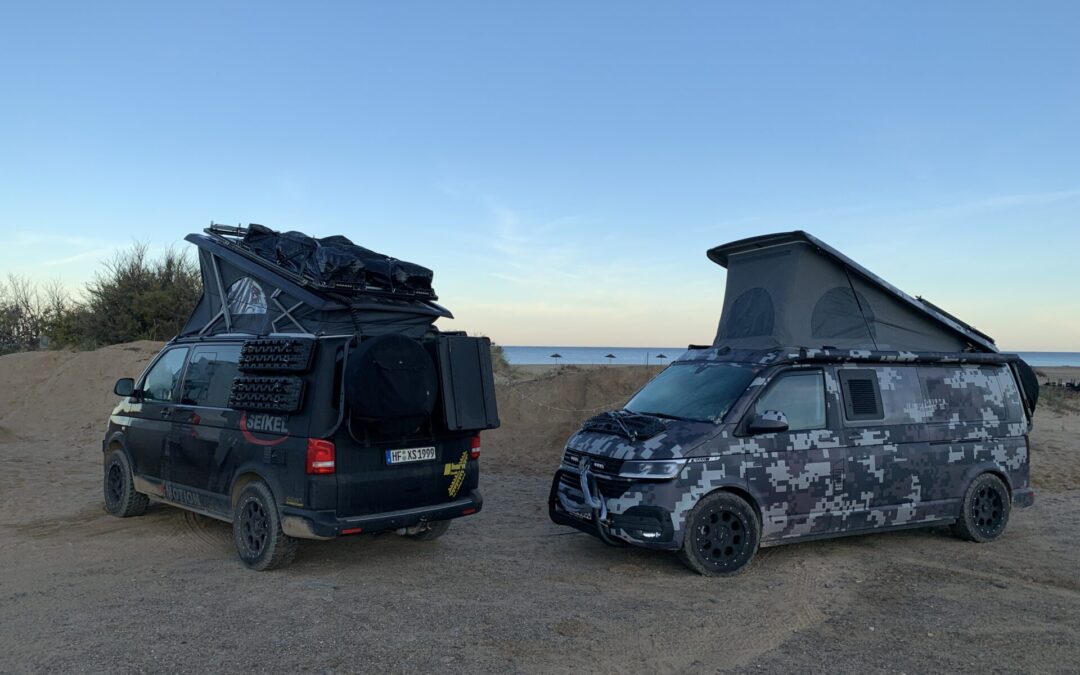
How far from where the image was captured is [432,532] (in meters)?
8.08

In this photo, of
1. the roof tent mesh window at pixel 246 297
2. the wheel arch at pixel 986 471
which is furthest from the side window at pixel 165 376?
the wheel arch at pixel 986 471

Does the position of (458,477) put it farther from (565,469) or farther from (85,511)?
(85,511)

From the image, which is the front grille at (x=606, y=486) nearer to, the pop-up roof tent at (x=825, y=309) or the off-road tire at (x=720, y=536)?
the off-road tire at (x=720, y=536)

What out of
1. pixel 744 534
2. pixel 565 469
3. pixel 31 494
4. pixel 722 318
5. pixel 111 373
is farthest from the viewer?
pixel 111 373

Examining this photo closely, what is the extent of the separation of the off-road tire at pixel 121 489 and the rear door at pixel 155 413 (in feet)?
0.99

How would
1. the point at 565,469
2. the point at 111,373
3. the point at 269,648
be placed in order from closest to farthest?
1. the point at 269,648
2. the point at 565,469
3. the point at 111,373

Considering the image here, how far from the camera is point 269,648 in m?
5.02

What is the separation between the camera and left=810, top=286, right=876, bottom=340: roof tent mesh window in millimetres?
8164

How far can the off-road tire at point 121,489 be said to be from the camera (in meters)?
8.93

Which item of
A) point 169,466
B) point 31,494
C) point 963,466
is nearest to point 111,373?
point 31,494

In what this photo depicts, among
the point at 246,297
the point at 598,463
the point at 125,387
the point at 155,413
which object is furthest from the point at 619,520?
the point at 125,387

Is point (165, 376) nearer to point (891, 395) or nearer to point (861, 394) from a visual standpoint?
point (861, 394)

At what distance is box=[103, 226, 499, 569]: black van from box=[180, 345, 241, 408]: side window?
2 cm

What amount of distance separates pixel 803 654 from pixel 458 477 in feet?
11.0
